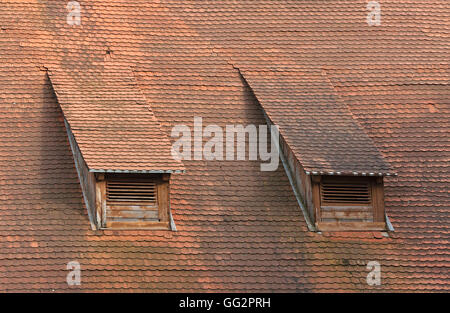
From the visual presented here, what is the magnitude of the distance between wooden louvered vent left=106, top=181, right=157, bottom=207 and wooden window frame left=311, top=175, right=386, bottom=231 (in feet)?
9.84

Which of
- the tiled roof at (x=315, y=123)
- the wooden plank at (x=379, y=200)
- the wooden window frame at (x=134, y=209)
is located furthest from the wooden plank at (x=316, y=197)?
the wooden window frame at (x=134, y=209)

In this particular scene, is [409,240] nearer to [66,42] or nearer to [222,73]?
[222,73]

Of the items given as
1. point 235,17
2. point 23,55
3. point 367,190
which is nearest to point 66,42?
point 23,55

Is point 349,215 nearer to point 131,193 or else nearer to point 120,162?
point 131,193

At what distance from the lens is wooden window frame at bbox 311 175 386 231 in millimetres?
18312

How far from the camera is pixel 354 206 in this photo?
60.8 feet

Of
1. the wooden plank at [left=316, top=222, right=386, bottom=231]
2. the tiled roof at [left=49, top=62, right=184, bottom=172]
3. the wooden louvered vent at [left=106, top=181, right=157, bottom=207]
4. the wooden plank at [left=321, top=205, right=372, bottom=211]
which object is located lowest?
the wooden plank at [left=316, top=222, right=386, bottom=231]

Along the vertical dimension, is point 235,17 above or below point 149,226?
Answer: above

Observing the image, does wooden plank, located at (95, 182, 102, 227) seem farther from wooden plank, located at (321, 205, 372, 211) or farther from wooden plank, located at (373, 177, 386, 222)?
wooden plank, located at (373, 177, 386, 222)

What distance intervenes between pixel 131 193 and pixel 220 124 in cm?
266

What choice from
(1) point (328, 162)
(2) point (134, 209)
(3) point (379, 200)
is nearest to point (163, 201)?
(2) point (134, 209)

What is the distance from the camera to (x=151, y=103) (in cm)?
1989

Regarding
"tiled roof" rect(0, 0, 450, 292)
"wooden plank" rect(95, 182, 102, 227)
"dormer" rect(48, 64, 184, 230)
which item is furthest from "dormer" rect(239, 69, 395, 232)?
"wooden plank" rect(95, 182, 102, 227)

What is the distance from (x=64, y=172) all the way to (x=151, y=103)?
100 inches
